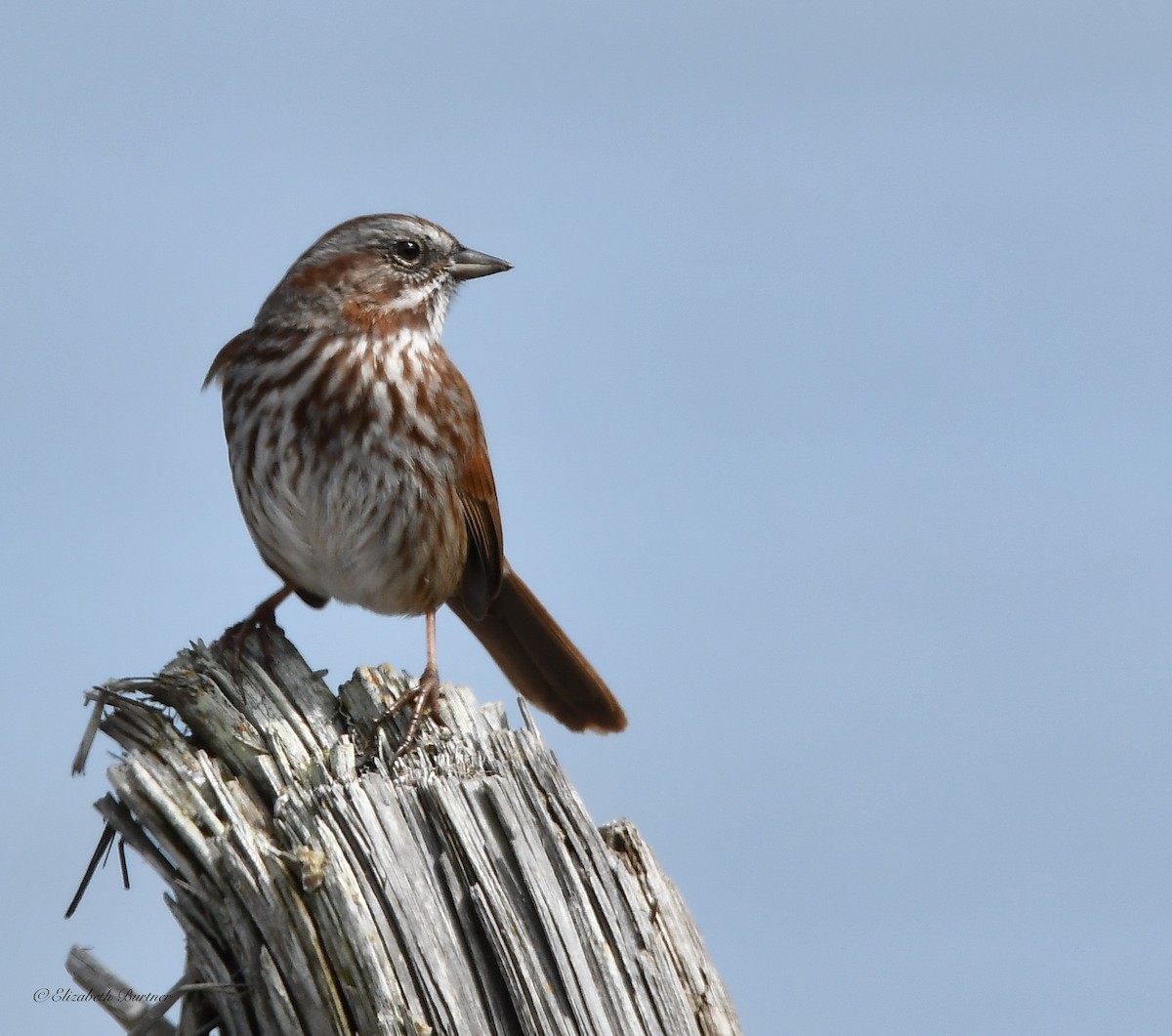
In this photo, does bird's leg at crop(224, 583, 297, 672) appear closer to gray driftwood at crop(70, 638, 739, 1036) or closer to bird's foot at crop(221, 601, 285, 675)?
bird's foot at crop(221, 601, 285, 675)

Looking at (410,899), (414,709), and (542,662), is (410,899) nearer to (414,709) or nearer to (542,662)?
(414,709)

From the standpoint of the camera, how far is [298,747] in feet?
13.3

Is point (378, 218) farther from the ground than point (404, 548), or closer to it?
farther from the ground

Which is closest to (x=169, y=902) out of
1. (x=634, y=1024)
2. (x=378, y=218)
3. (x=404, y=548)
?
(x=634, y=1024)

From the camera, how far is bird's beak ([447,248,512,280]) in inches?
251

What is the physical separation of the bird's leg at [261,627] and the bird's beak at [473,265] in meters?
1.58

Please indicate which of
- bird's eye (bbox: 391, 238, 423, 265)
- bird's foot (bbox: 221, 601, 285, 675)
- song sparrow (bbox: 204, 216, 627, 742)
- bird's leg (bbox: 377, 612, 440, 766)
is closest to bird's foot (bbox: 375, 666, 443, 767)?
bird's leg (bbox: 377, 612, 440, 766)

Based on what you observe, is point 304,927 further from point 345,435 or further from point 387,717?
point 345,435

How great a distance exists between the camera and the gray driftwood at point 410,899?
338cm

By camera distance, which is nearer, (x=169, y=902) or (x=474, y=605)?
(x=169, y=902)

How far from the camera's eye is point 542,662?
636cm

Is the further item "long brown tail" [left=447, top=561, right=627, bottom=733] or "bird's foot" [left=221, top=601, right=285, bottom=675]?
"long brown tail" [left=447, top=561, right=627, bottom=733]

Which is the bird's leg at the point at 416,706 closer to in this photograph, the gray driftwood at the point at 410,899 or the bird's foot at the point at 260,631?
the gray driftwood at the point at 410,899

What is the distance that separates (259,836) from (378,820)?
288mm
